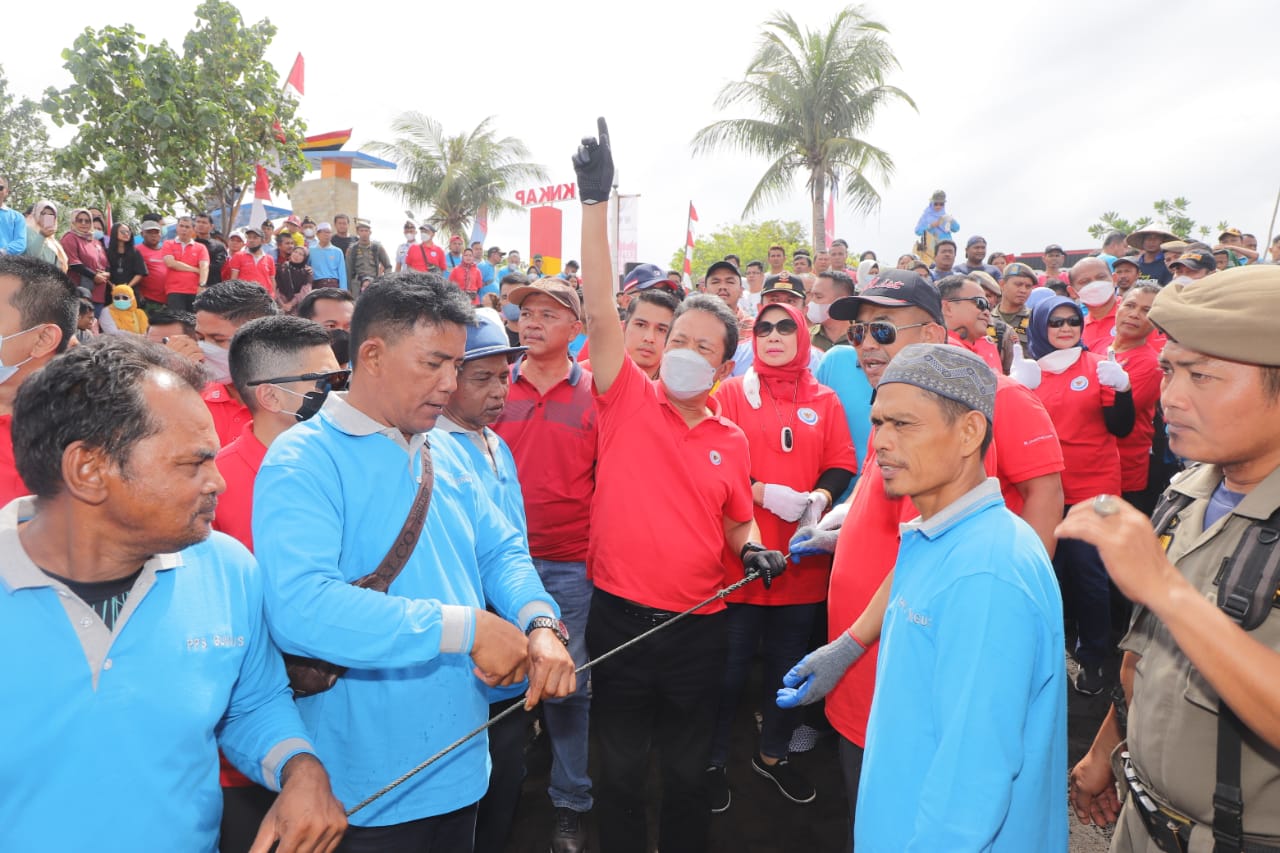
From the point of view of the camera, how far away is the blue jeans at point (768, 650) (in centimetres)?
389

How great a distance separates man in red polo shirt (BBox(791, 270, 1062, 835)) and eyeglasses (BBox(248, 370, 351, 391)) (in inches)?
77.9

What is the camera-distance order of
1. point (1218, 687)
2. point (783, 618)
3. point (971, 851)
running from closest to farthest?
point (1218, 687) → point (971, 851) → point (783, 618)

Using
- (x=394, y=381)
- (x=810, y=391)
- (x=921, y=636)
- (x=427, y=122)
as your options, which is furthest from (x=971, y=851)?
(x=427, y=122)

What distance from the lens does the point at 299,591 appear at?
1850mm

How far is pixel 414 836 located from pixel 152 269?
1144 cm

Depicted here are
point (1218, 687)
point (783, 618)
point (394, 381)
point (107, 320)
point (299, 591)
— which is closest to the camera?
point (1218, 687)

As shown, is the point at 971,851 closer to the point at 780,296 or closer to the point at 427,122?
the point at 780,296

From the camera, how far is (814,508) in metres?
3.79

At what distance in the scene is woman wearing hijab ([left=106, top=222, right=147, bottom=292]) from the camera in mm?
10391

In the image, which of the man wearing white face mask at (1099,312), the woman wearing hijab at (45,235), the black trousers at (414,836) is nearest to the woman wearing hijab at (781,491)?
the black trousers at (414,836)

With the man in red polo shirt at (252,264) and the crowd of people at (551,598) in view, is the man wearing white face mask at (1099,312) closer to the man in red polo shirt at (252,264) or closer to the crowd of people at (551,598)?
the crowd of people at (551,598)

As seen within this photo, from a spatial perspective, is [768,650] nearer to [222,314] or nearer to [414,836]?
[414,836]

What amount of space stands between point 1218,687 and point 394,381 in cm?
212

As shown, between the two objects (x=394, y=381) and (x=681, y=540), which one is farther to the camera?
(x=681, y=540)
